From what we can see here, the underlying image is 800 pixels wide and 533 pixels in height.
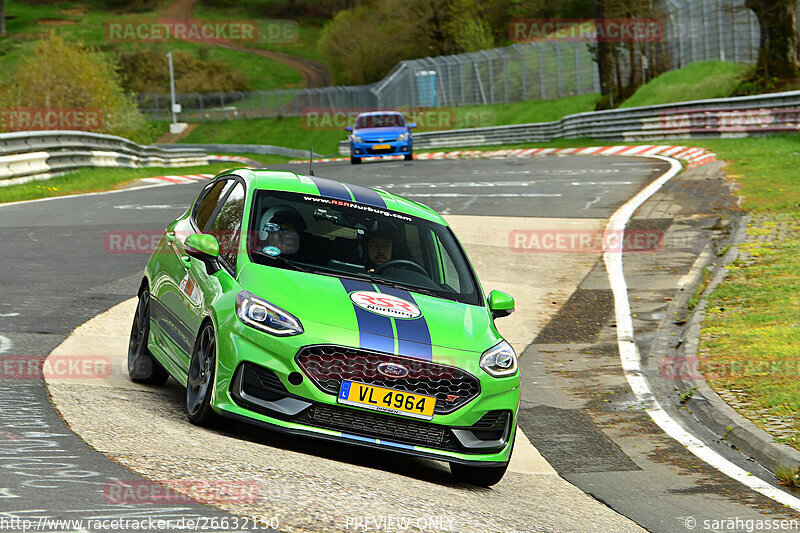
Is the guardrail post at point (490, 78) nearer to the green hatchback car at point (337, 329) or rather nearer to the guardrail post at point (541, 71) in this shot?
the guardrail post at point (541, 71)

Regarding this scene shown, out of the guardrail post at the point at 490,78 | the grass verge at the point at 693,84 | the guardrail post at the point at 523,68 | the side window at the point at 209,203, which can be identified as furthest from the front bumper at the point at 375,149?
the side window at the point at 209,203

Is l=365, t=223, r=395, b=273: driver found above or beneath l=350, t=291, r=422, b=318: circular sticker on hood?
above

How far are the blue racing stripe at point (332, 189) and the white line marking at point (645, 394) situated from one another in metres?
3.14

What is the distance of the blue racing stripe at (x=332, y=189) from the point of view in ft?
25.5

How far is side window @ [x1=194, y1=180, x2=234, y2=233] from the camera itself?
8039 mm

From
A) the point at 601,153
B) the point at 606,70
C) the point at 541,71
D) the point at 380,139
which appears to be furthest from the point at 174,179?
the point at 541,71

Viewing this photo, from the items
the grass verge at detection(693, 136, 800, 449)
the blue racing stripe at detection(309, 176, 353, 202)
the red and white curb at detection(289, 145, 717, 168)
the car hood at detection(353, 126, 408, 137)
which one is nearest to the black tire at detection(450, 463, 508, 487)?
the blue racing stripe at detection(309, 176, 353, 202)

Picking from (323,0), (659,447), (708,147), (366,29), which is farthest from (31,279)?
(323,0)

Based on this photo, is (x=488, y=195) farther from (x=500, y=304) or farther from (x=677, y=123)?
(x=677, y=123)

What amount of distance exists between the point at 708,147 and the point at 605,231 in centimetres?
1363

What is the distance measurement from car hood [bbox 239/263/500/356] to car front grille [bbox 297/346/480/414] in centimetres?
7

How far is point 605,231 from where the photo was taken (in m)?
17.0

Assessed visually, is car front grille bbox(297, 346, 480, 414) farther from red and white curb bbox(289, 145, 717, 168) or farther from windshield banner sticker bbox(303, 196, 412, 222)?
red and white curb bbox(289, 145, 717, 168)

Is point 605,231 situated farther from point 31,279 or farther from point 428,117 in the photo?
point 428,117
